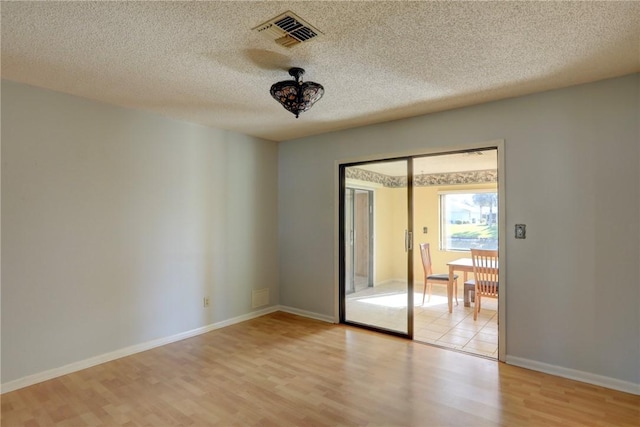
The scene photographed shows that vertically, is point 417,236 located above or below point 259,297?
above

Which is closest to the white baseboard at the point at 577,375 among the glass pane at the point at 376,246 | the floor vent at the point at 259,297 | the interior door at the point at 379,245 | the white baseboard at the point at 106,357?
the interior door at the point at 379,245

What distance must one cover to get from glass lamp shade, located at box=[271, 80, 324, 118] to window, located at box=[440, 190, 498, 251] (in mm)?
5066

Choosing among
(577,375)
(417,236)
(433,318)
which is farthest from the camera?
(417,236)

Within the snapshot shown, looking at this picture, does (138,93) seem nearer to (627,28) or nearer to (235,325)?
(235,325)

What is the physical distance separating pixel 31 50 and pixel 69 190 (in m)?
1.20

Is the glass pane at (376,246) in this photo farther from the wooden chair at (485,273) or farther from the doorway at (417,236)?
the wooden chair at (485,273)

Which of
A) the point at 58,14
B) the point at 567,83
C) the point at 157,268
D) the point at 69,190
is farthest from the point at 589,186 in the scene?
→ the point at 69,190

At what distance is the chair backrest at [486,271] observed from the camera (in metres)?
4.30

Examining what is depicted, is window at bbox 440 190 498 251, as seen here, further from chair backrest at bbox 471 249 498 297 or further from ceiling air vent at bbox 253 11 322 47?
ceiling air vent at bbox 253 11 322 47

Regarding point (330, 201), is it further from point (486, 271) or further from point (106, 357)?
point (106, 357)

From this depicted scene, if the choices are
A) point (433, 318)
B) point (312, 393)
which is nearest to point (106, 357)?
point (312, 393)

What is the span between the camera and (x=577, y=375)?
9.05 feet

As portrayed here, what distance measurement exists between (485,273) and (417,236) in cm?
272

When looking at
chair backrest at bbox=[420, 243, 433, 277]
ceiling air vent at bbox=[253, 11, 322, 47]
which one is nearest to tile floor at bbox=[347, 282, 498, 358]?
chair backrest at bbox=[420, 243, 433, 277]
